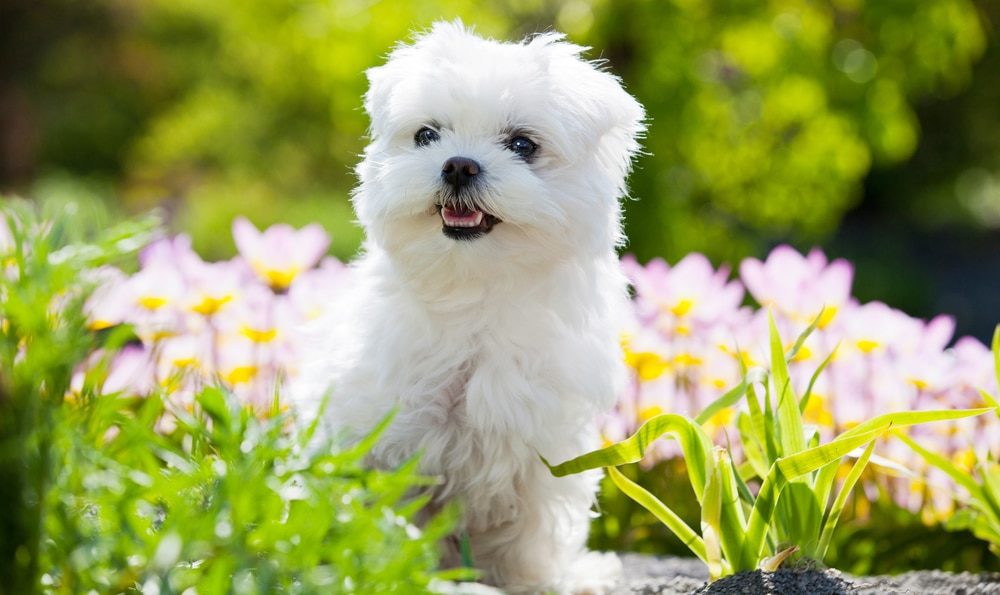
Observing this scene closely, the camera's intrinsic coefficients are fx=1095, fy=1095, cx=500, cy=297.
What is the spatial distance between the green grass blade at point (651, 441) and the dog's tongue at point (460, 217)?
1.83ft

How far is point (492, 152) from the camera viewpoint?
2410mm

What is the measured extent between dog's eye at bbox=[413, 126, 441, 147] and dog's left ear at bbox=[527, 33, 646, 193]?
0.96ft

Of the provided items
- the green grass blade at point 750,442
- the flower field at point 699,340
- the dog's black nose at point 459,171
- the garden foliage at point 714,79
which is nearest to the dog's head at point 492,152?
the dog's black nose at point 459,171

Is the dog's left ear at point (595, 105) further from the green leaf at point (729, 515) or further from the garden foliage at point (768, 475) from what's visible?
the green leaf at point (729, 515)

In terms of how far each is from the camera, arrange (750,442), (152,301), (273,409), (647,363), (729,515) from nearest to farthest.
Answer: (273,409) < (729,515) < (750,442) < (152,301) < (647,363)

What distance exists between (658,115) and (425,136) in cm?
556

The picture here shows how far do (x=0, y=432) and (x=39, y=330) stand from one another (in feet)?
0.67

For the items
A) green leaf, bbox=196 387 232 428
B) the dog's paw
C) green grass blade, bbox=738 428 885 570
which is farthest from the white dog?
green leaf, bbox=196 387 232 428

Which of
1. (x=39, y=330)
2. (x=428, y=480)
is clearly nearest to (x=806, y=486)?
(x=428, y=480)

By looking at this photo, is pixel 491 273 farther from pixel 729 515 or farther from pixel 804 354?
pixel 804 354

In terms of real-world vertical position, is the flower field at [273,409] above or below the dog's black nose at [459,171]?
below

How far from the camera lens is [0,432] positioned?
57.0 inches

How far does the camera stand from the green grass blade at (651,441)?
2295mm

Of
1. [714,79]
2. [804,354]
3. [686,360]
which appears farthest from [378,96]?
[714,79]
